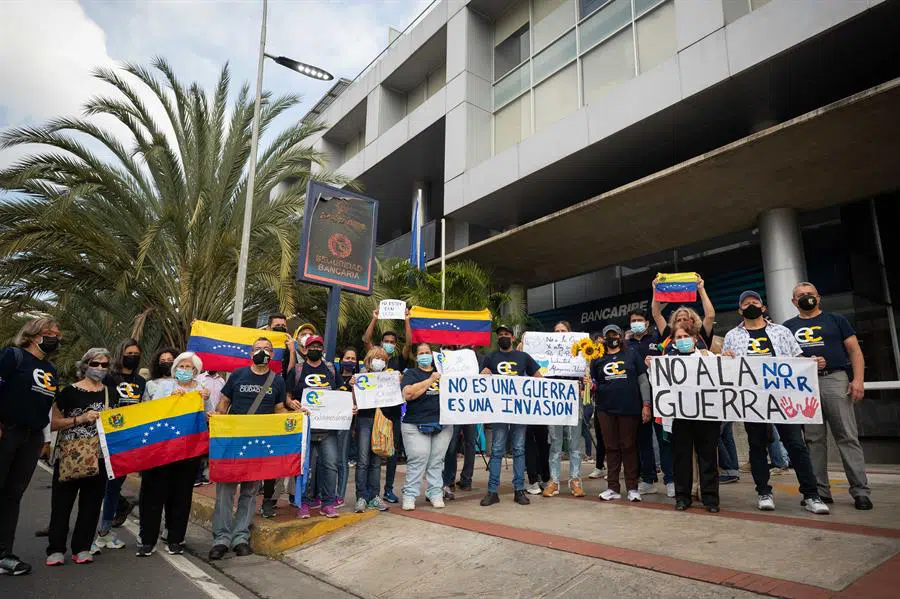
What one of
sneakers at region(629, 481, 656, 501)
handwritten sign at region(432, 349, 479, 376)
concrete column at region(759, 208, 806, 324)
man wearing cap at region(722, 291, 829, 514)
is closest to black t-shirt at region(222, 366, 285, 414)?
handwritten sign at region(432, 349, 479, 376)

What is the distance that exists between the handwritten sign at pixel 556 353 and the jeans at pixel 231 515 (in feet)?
12.2

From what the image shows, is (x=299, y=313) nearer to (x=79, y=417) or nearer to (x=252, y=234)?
(x=252, y=234)

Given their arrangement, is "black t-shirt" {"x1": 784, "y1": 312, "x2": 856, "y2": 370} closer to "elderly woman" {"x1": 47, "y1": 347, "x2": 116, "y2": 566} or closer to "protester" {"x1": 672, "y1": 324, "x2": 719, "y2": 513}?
"protester" {"x1": 672, "y1": 324, "x2": 719, "y2": 513}

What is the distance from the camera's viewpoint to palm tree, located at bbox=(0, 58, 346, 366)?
1116cm

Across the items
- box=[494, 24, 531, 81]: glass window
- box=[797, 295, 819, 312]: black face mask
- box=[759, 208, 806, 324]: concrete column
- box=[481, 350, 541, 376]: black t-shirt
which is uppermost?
box=[494, 24, 531, 81]: glass window

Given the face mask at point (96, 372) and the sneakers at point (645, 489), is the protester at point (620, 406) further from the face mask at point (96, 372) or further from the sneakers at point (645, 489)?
the face mask at point (96, 372)

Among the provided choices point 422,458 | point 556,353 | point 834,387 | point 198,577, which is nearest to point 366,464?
point 422,458

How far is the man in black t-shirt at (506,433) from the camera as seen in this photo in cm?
641

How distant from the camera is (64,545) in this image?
198 inches

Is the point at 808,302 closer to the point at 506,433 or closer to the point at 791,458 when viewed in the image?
the point at 791,458

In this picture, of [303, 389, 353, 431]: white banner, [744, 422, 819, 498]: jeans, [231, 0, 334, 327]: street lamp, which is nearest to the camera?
[744, 422, 819, 498]: jeans

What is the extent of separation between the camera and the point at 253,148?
1254 centimetres

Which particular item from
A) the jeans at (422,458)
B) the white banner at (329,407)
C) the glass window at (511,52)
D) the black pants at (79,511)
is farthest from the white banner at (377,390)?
the glass window at (511,52)

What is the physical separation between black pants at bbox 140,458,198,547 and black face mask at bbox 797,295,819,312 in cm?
622
